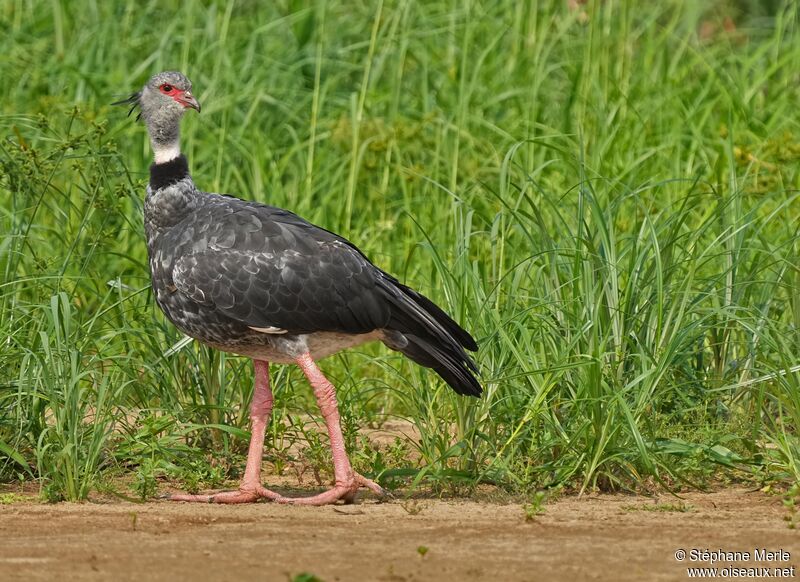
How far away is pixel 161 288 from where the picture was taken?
525 cm

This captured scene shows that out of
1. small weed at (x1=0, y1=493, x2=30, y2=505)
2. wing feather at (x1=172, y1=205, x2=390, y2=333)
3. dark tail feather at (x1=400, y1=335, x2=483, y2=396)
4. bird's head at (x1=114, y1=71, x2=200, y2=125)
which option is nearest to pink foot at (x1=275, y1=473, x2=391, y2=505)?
dark tail feather at (x1=400, y1=335, x2=483, y2=396)

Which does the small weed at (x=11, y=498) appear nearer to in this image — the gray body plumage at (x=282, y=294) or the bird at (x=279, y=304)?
the bird at (x=279, y=304)

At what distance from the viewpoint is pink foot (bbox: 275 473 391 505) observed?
5.03 meters

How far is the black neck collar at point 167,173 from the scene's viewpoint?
5500 millimetres

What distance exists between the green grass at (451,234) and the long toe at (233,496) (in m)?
0.17

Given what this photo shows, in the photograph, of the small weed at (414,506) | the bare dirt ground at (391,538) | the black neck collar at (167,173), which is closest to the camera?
the bare dirt ground at (391,538)

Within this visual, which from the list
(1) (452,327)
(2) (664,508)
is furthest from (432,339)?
(2) (664,508)

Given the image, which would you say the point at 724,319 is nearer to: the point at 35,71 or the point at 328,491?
the point at 328,491

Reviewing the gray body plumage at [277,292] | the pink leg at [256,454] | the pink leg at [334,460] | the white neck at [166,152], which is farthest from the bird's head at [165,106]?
the pink leg at [334,460]

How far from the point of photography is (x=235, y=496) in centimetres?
505

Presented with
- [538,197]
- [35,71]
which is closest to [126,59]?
[35,71]

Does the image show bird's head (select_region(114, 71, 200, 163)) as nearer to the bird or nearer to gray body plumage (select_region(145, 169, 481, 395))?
the bird

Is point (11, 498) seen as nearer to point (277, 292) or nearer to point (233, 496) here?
point (233, 496)

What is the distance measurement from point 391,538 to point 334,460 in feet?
3.21
